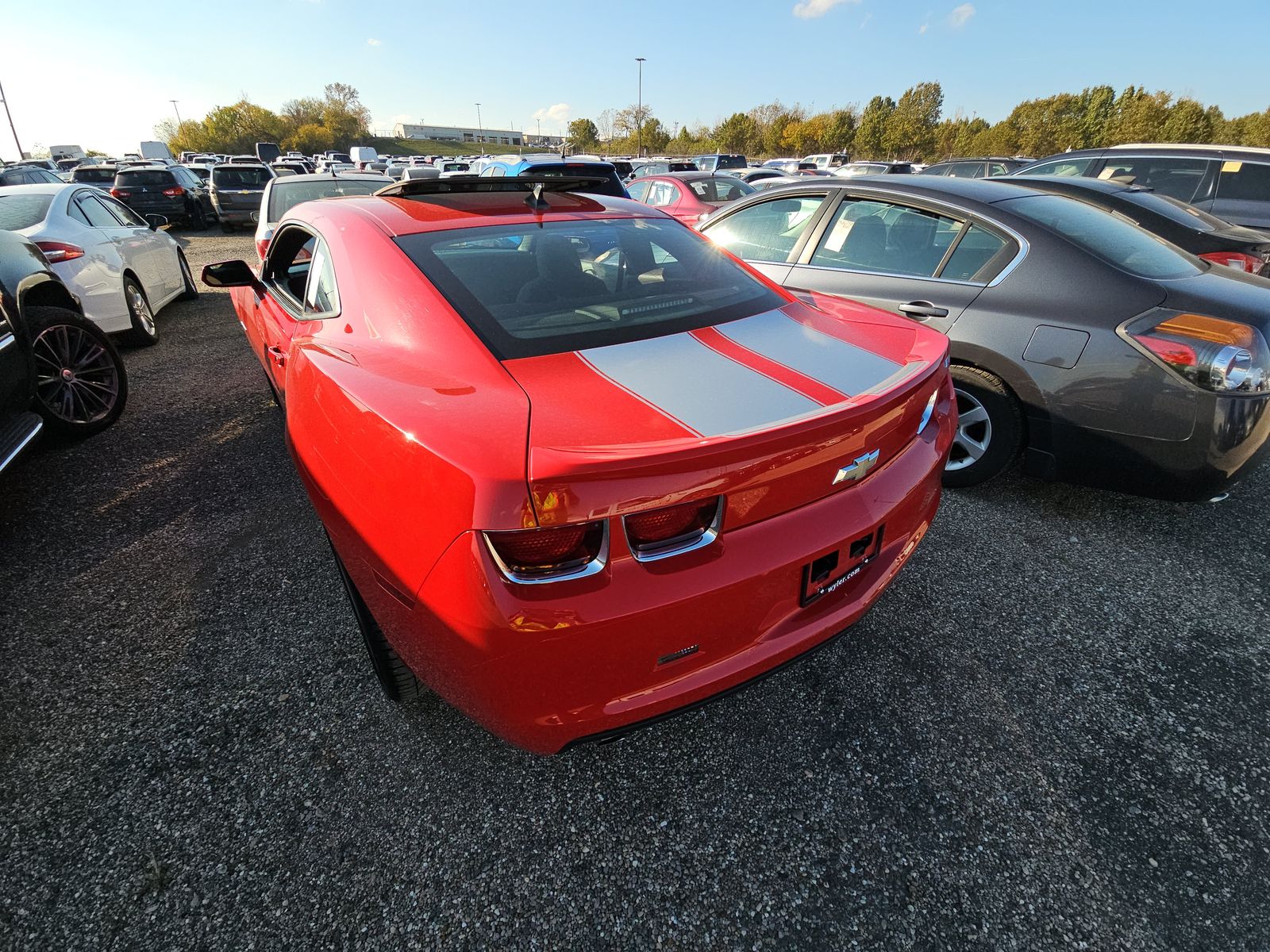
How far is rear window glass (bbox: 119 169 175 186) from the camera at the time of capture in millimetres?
13836

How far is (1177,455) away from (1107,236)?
4.04ft

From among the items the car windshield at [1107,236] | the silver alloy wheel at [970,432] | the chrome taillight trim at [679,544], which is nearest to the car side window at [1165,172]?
the car windshield at [1107,236]

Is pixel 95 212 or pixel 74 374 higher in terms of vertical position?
pixel 95 212

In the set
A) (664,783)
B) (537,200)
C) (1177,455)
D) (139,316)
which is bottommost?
(664,783)

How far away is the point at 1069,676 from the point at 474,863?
6.62 feet

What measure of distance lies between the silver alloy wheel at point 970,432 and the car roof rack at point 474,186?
2.17m

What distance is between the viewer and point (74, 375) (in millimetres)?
3891

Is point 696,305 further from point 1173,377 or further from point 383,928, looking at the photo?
point 1173,377

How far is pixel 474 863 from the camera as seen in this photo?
61.7 inches

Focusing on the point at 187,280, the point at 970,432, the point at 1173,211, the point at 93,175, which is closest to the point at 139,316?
the point at 187,280

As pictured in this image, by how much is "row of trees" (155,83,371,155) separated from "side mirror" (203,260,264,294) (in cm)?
9462

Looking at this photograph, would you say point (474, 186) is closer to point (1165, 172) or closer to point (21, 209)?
point (21, 209)

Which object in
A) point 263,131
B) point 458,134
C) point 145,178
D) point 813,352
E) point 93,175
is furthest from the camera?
point 458,134

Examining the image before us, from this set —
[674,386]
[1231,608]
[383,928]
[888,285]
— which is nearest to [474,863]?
[383,928]
